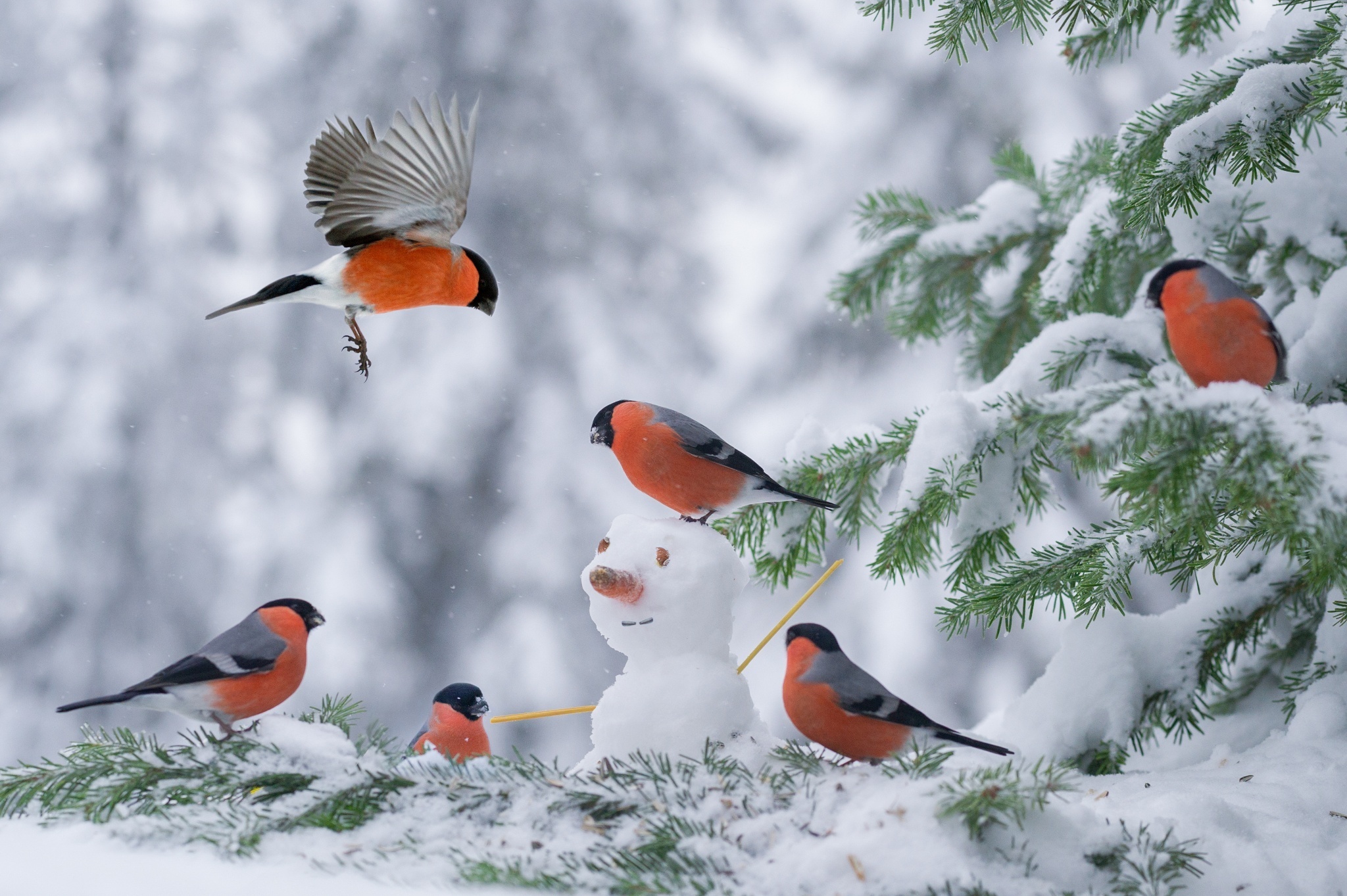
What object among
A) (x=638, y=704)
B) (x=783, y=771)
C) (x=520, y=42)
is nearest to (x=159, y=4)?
(x=520, y=42)

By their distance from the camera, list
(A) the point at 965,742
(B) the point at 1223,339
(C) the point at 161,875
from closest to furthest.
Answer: (C) the point at 161,875 → (B) the point at 1223,339 → (A) the point at 965,742

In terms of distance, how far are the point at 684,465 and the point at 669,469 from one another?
22 millimetres

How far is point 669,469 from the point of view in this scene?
54.4 inches

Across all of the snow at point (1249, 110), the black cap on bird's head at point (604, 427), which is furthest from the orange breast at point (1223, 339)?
the black cap on bird's head at point (604, 427)

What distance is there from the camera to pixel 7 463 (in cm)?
362

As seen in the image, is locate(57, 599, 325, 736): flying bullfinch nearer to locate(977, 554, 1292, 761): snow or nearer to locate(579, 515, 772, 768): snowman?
locate(579, 515, 772, 768): snowman

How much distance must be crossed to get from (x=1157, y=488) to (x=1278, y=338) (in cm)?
41

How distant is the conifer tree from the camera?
889 mm

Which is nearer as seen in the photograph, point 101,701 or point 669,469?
point 101,701

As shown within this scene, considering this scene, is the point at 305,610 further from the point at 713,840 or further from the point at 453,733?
the point at 713,840

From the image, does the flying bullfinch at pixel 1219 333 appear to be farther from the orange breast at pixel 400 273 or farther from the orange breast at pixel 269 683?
the orange breast at pixel 269 683

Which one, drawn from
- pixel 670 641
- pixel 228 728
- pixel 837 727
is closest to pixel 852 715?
pixel 837 727

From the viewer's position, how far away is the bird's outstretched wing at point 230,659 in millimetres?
1141

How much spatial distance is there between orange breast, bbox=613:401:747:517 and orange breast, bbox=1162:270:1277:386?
22.7 inches
